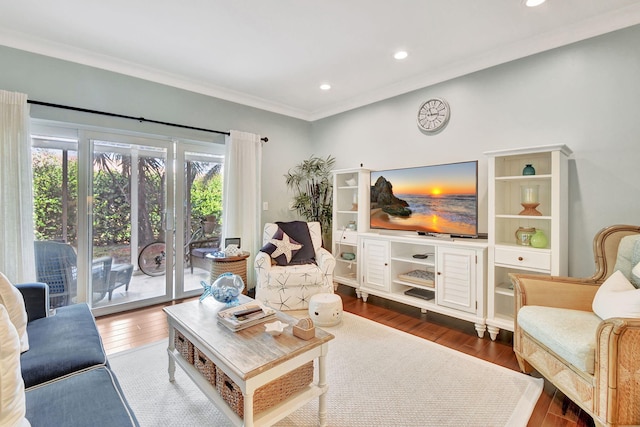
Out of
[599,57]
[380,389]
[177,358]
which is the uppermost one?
[599,57]

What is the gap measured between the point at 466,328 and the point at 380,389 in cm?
138

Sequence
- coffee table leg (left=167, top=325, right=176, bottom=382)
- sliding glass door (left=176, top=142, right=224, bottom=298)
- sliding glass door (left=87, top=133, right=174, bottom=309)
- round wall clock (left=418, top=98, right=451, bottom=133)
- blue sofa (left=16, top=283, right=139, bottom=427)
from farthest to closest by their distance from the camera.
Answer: sliding glass door (left=176, top=142, right=224, bottom=298) → round wall clock (left=418, top=98, right=451, bottom=133) → sliding glass door (left=87, top=133, right=174, bottom=309) → coffee table leg (left=167, top=325, right=176, bottom=382) → blue sofa (left=16, top=283, right=139, bottom=427)

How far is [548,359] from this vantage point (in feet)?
6.08

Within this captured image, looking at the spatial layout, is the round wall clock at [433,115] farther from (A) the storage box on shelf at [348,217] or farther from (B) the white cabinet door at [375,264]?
(B) the white cabinet door at [375,264]

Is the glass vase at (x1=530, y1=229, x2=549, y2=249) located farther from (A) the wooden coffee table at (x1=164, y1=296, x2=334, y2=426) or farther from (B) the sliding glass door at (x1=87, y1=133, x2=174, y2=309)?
(B) the sliding glass door at (x1=87, y1=133, x2=174, y2=309)

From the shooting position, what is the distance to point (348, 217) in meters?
4.33

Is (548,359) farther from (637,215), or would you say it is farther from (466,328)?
(637,215)

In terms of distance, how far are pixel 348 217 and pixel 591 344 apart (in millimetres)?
2990

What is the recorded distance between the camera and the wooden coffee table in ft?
4.44

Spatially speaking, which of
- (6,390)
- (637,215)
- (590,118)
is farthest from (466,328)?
(6,390)

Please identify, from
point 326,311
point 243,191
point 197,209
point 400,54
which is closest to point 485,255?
point 326,311

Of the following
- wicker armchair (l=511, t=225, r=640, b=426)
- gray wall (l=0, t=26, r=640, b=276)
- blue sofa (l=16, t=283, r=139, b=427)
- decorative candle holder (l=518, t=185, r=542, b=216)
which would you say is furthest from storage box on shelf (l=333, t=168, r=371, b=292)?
blue sofa (l=16, t=283, r=139, b=427)

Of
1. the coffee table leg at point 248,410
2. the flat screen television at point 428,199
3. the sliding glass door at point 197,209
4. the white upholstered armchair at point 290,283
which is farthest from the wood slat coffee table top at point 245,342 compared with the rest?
the flat screen television at point 428,199

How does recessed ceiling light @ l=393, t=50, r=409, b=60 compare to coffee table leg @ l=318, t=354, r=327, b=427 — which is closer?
coffee table leg @ l=318, t=354, r=327, b=427
